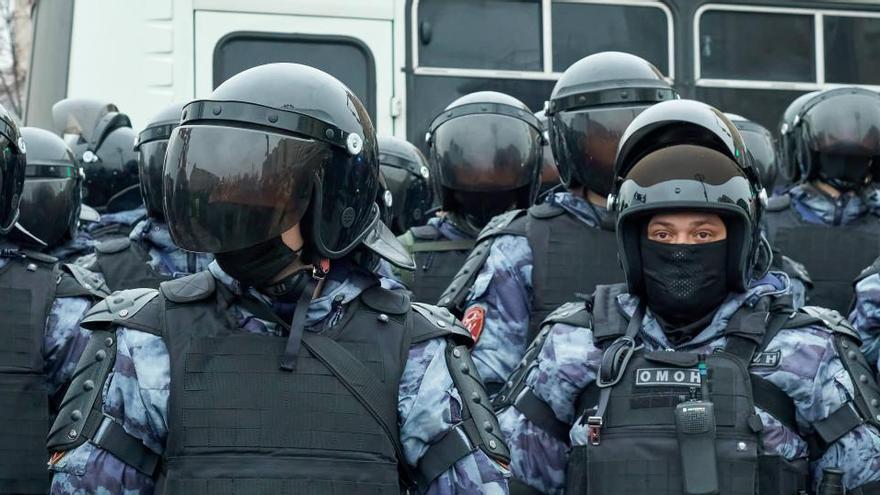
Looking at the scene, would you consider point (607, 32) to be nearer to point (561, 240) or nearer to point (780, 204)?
point (780, 204)

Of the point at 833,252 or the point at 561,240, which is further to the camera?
the point at 833,252

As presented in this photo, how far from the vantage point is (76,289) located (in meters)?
4.84

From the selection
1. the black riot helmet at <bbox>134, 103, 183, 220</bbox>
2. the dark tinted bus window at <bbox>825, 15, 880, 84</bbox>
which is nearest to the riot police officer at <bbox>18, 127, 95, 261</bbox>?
the black riot helmet at <bbox>134, 103, 183, 220</bbox>

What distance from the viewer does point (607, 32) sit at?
28.6 feet

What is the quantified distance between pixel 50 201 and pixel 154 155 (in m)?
0.50

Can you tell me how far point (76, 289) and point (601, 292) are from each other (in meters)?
1.76

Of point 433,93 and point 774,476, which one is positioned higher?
point 433,93

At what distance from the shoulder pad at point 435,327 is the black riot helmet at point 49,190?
3084mm

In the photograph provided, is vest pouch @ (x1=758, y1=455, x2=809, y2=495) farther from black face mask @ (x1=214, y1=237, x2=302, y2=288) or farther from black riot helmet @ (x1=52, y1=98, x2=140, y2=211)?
black riot helmet @ (x1=52, y1=98, x2=140, y2=211)

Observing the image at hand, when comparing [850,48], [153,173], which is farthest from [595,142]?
[850,48]

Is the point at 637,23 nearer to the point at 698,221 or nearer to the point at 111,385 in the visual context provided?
the point at 698,221

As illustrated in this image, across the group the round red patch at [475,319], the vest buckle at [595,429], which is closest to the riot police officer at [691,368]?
the vest buckle at [595,429]

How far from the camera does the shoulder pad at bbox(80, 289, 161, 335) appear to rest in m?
3.20

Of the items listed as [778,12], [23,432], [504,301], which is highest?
[778,12]
